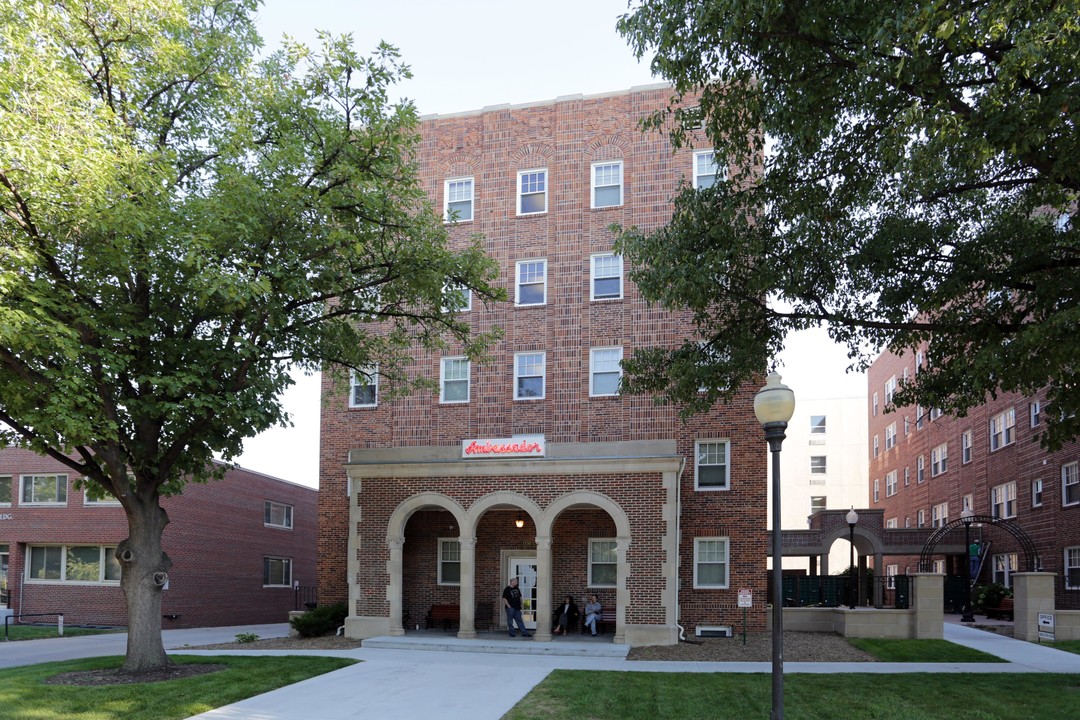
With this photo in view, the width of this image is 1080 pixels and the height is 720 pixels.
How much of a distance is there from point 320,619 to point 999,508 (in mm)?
26511

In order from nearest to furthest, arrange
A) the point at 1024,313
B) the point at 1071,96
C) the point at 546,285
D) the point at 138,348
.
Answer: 1. the point at 1071,96
2. the point at 1024,313
3. the point at 138,348
4. the point at 546,285

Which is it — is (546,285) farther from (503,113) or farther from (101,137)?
(101,137)

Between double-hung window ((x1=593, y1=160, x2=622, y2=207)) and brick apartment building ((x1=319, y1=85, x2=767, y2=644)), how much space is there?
0.05 metres

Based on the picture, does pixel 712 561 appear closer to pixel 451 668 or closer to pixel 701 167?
pixel 451 668

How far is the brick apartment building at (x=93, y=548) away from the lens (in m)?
33.2

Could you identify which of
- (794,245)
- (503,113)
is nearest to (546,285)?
(503,113)

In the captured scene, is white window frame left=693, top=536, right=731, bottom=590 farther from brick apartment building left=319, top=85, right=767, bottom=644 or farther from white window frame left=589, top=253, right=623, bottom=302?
white window frame left=589, top=253, right=623, bottom=302

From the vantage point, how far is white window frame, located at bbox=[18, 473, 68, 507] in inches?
1339

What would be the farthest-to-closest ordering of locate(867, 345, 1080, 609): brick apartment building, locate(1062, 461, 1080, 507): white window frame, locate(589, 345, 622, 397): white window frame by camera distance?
1. locate(867, 345, 1080, 609): brick apartment building
2. locate(1062, 461, 1080, 507): white window frame
3. locate(589, 345, 622, 397): white window frame

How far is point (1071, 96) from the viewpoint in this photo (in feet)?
37.4

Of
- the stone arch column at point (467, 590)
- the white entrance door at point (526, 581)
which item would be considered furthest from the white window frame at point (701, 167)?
the stone arch column at point (467, 590)

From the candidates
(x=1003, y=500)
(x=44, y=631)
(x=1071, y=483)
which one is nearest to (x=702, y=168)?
(x=1071, y=483)

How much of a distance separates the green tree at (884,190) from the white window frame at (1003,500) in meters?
19.5

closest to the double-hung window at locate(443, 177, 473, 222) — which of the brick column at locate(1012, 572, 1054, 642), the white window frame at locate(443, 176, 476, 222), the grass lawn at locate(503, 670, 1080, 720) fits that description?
the white window frame at locate(443, 176, 476, 222)
